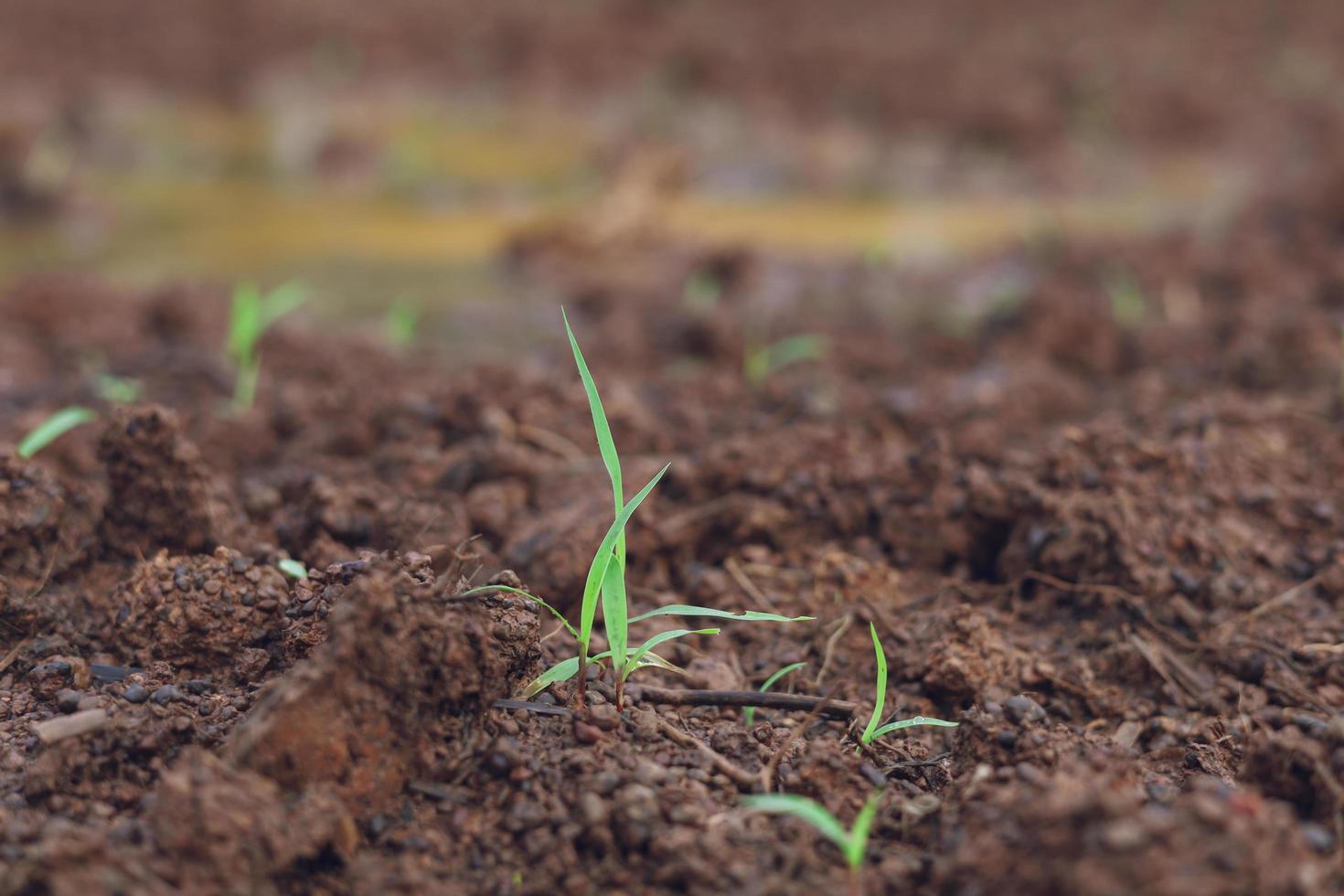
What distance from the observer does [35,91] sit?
6844 mm

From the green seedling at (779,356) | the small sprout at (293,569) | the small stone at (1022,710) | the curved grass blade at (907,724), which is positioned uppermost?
the small sprout at (293,569)

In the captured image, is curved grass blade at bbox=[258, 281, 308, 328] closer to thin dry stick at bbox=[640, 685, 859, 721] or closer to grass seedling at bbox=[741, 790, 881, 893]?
thin dry stick at bbox=[640, 685, 859, 721]

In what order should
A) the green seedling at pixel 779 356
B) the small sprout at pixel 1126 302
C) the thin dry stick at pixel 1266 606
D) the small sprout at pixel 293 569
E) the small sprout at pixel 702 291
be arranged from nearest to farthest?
the small sprout at pixel 293 569 < the thin dry stick at pixel 1266 606 < the green seedling at pixel 779 356 < the small sprout at pixel 1126 302 < the small sprout at pixel 702 291

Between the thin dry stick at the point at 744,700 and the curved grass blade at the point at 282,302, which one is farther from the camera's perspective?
the curved grass blade at the point at 282,302

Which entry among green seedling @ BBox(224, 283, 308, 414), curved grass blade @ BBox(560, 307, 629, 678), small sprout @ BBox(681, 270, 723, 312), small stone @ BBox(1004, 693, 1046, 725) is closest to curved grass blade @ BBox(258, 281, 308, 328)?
green seedling @ BBox(224, 283, 308, 414)

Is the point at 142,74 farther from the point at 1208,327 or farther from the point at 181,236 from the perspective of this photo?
the point at 1208,327

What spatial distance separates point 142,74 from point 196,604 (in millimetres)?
6956

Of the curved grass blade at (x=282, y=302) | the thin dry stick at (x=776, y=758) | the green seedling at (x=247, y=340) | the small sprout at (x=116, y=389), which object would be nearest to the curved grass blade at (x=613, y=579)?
the thin dry stick at (x=776, y=758)

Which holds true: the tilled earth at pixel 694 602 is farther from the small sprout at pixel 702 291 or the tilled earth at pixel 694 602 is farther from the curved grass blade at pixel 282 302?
the small sprout at pixel 702 291

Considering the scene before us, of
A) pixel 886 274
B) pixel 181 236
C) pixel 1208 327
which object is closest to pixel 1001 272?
pixel 886 274

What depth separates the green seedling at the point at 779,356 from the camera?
10.3 ft

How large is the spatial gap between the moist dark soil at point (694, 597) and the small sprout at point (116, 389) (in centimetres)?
3

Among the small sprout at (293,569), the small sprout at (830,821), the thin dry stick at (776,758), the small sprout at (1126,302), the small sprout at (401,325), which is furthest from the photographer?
the small sprout at (1126,302)

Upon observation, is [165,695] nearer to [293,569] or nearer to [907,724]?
[293,569]
